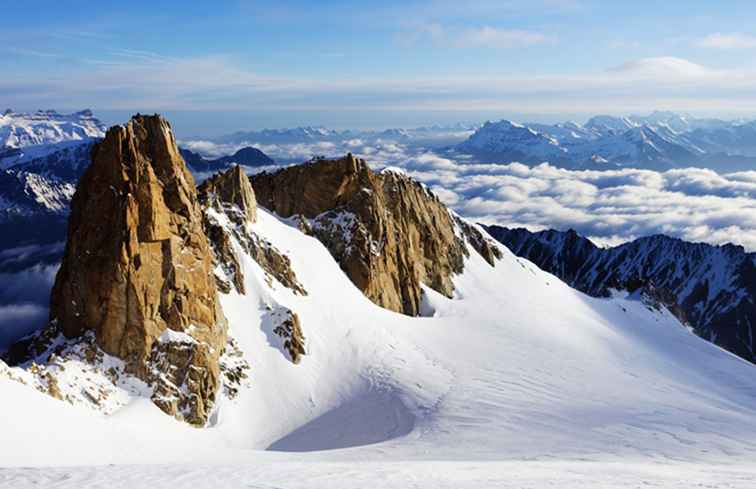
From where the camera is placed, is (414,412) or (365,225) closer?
(414,412)

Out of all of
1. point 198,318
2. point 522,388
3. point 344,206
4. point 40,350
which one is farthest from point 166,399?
point 344,206

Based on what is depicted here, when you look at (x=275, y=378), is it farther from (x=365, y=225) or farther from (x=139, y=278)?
(x=365, y=225)

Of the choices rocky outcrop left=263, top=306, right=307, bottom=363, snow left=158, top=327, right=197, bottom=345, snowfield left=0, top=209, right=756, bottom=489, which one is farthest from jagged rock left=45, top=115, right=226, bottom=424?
rocky outcrop left=263, top=306, right=307, bottom=363

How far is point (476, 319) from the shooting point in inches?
3632

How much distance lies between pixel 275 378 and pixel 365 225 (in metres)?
38.8

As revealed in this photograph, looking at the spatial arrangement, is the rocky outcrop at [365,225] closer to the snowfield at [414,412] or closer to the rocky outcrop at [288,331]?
the snowfield at [414,412]

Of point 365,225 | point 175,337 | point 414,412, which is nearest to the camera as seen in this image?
point 175,337

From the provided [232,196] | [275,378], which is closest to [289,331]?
[275,378]

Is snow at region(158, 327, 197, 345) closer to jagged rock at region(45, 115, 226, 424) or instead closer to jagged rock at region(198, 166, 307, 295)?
jagged rock at region(45, 115, 226, 424)

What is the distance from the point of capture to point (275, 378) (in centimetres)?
5938

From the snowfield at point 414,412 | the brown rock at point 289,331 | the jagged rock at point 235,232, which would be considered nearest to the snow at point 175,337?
the snowfield at point 414,412

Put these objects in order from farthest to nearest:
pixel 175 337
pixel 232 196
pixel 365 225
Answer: pixel 365 225 < pixel 232 196 < pixel 175 337

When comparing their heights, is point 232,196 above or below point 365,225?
above

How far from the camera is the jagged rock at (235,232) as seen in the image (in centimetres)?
6619
